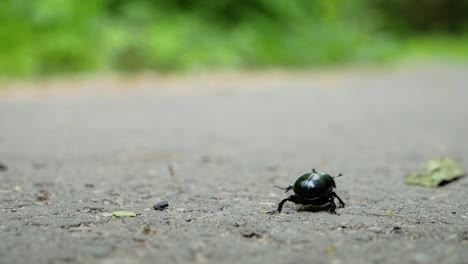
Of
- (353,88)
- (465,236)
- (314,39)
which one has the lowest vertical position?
(465,236)

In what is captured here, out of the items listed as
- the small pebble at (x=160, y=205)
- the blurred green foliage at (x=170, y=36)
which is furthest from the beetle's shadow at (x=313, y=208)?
the blurred green foliage at (x=170, y=36)

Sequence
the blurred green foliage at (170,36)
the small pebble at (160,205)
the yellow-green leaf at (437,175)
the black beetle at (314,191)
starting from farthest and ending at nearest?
the blurred green foliage at (170,36)
the yellow-green leaf at (437,175)
the small pebble at (160,205)
the black beetle at (314,191)

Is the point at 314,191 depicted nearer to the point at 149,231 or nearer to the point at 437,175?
the point at 149,231

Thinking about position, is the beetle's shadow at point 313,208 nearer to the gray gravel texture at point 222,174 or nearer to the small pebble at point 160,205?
the gray gravel texture at point 222,174

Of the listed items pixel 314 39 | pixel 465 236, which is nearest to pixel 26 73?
pixel 314 39

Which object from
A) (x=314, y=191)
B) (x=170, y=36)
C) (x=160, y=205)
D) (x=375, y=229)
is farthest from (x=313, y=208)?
(x=170, y=36)

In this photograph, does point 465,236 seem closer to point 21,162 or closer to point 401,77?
point 21,162

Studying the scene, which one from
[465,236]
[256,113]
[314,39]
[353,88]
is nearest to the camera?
[465,236]
